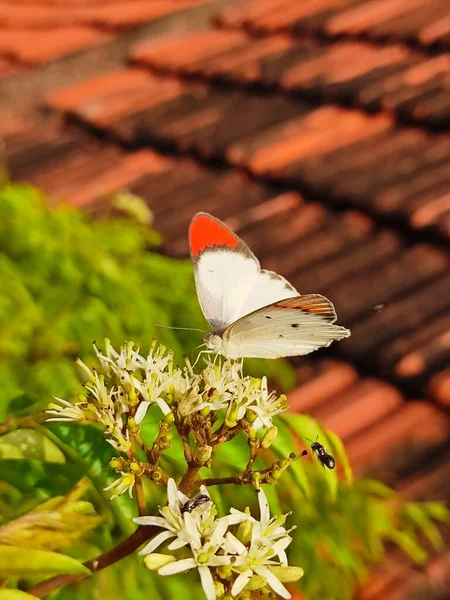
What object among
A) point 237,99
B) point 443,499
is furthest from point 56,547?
point 237,99

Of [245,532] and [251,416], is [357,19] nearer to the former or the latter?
[251,416]

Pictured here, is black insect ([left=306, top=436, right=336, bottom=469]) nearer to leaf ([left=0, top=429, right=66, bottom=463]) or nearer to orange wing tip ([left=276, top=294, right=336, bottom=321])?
orange wing tip ([left=276, top=294, right=336, bottom=321])

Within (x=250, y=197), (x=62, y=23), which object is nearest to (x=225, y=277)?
(x=250, y=197)

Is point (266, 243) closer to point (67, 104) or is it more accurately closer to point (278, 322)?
point (278, 322)

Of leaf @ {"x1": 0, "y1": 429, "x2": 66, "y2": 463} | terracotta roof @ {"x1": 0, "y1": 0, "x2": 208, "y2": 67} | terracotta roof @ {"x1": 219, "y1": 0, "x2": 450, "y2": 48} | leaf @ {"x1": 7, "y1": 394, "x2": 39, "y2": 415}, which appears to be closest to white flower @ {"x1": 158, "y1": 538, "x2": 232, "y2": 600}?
leaf @ {"x1": 0, "y1": 429, "x2": 66, "y2": 463}

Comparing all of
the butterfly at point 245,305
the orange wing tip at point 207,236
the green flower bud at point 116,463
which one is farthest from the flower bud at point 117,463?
the orange wing tip at point 207,236
